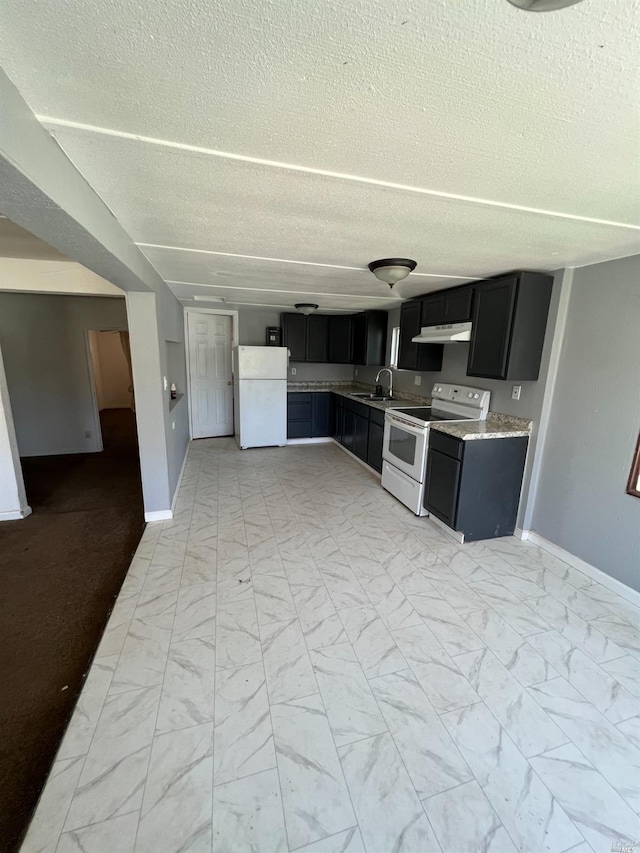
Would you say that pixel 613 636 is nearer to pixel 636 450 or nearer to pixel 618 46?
pixel 636 450

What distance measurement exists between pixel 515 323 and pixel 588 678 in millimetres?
2225

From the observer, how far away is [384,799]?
124cm

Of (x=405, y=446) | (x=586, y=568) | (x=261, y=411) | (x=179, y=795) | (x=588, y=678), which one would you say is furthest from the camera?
(x=261, y=411)

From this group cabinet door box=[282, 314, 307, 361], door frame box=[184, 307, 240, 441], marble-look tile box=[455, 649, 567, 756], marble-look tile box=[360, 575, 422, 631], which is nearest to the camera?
marble-look tile box=[455, 649, 567, 756]

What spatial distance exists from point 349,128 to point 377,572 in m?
2.43

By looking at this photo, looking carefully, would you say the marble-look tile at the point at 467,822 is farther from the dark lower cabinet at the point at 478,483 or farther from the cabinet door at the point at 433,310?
the cabinet door at the point at 433,310

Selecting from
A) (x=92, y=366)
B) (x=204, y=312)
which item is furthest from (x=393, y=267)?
(x=92, y=366)

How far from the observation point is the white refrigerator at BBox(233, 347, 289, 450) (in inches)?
197

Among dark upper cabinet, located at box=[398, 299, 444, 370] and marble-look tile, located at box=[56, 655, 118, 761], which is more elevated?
dark upper cabinet, located at box=[398, 299, 444, 370]

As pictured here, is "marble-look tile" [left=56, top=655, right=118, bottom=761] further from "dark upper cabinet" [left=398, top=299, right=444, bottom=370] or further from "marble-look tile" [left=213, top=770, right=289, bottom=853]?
"dark upper cabinet" [left=398, top=299, right=444, bottom=370]

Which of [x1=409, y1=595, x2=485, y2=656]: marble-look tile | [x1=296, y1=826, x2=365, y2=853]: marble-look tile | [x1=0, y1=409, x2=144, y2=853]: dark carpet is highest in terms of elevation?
[x1=409, y1=595, x2=485, y2=656]: marble-look tile

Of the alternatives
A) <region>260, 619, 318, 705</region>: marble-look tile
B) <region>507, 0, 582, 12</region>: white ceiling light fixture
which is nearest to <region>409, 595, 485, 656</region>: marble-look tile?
<region>260, 619, 318, 705</region>: marble-look tile

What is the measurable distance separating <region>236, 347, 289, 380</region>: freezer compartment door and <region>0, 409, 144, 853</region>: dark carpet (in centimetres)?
203

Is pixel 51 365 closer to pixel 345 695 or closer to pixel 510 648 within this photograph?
pixel 345 695
